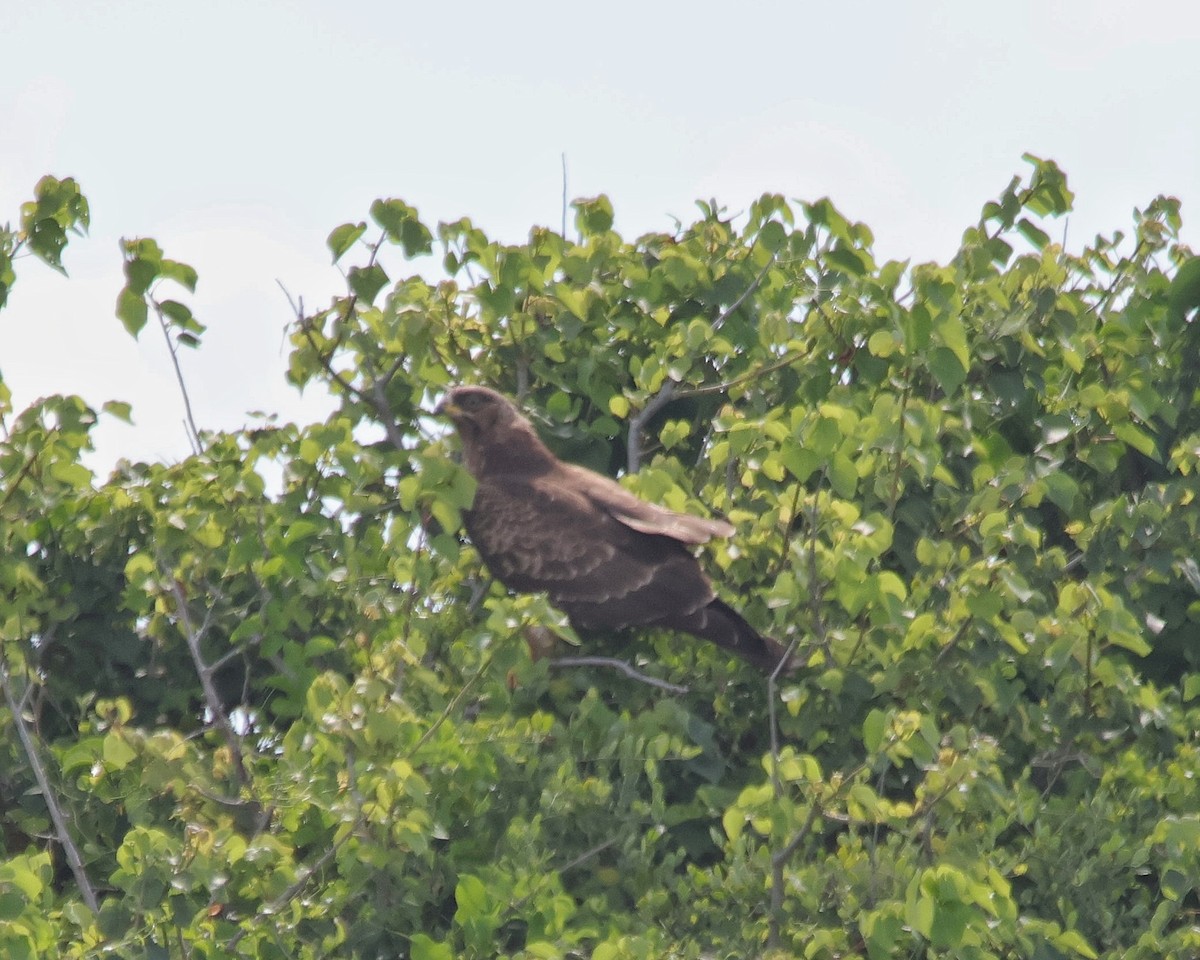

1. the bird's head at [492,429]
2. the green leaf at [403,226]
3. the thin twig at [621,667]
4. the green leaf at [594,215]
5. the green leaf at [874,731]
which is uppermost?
the green leaf at [594,215]

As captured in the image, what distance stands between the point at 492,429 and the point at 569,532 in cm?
65

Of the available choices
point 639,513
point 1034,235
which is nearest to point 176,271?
point 639,513

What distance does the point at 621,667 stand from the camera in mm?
6891

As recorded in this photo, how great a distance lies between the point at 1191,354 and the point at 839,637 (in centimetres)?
339

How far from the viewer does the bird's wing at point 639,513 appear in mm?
7438

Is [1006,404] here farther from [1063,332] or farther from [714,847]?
[714,847]

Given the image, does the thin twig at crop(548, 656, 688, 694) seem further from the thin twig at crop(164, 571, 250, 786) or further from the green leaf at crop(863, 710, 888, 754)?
the green leaf at crop(863, 710, 888, 754)

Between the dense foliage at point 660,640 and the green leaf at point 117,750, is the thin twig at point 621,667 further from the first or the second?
the green leaf at point 117,750

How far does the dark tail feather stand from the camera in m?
6.84

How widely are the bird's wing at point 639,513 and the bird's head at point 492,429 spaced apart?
20 cm

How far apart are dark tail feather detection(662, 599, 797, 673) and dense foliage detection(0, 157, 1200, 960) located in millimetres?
74

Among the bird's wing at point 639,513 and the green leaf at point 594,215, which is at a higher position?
the green leaf at point 594,215

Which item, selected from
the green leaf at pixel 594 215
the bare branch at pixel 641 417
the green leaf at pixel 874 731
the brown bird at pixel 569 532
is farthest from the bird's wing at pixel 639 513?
the green leaf at pixel 874 731

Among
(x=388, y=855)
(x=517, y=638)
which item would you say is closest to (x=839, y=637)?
(x=517, y=638)
